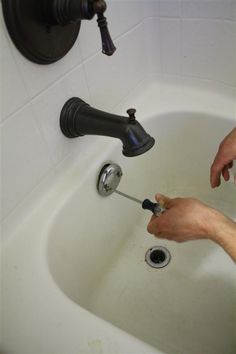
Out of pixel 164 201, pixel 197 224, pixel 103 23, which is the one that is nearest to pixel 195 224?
pixel 197 224

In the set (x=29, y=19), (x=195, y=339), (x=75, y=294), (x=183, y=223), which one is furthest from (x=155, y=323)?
(x=29, y=19)

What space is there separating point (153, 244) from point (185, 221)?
0.40 meters

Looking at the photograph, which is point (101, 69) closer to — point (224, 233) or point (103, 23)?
point (103, 23)

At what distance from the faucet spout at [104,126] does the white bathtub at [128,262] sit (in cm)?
11

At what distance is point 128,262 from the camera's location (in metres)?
0.86

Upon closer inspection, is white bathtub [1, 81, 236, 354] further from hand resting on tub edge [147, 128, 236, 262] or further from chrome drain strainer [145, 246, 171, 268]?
hand resting on tub edge [147, 128, 236, 262]

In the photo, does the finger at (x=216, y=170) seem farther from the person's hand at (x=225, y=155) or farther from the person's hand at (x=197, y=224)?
the person's hand at (x=197, y=224)

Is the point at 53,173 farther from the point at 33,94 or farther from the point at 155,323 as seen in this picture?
the point at 155,323

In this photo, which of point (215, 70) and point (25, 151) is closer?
point (25, 151)

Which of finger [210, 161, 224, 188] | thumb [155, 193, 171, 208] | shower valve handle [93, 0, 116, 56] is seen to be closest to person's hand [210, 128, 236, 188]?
finger [210, 161, 224, 188]

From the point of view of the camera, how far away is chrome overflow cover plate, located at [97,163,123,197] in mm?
686

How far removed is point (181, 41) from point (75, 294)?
696 millimetres

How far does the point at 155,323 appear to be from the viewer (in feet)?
2.39

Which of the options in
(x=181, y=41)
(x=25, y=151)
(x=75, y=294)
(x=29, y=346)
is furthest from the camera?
(x=181, y=41)
